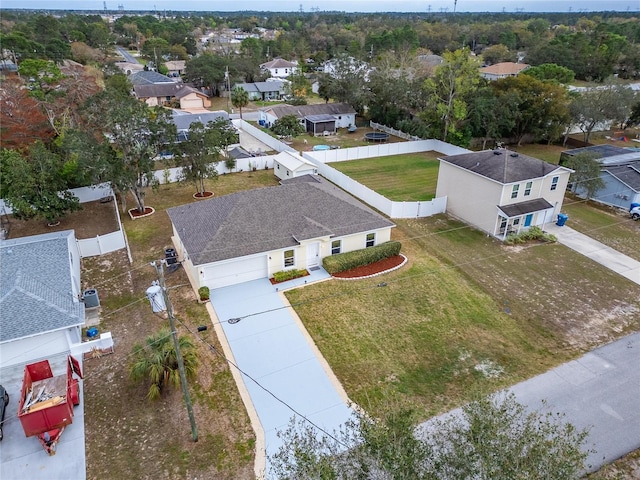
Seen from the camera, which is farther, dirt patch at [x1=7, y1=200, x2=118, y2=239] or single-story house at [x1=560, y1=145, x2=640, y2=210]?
Answer: single-story house at [x1=560, y1=145, x2=640, y2=210]

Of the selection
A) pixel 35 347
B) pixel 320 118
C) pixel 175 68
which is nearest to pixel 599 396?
pixel 35 347

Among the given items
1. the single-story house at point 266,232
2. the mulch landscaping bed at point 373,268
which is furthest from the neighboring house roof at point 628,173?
the single-story house at point 266,232

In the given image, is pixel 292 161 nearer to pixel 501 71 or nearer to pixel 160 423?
pixel 160 423

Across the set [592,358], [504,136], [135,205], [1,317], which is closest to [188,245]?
[1,317]

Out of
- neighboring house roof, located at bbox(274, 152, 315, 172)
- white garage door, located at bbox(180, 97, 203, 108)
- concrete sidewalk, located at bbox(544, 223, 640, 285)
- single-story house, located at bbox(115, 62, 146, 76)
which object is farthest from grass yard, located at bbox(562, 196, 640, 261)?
single-story house, located at bbox(115, 62, 146, 76)

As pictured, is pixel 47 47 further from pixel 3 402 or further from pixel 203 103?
pixel 3 402

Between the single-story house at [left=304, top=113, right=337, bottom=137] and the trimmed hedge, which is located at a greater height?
the single-story house at [left=304, top=113, right=337, bottom=137]

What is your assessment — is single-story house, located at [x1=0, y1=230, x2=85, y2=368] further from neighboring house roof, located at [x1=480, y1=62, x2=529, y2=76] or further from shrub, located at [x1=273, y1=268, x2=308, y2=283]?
neighboring house roof, located at [x1=480, y1=62, x2=529, y2=76]
